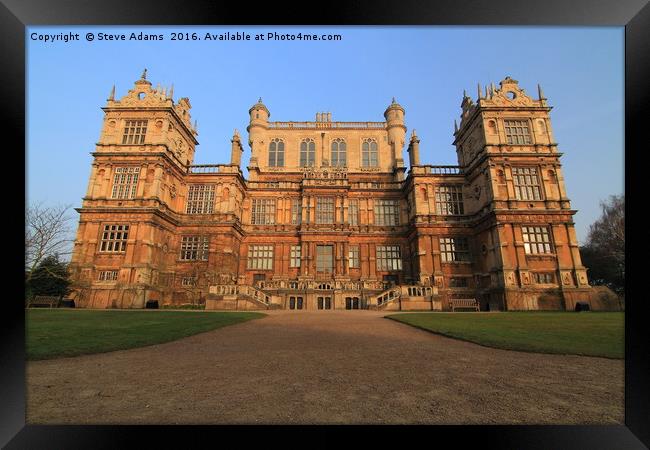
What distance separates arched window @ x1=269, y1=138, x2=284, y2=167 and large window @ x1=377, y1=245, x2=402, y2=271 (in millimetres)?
18158

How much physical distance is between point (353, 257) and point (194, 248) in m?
17.3

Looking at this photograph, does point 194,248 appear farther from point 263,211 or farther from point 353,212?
point 353,212

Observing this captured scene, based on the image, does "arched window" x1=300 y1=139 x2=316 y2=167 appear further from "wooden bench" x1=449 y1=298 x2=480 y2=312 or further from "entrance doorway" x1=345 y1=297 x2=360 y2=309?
"wooden bench" x1=449 y1=298 x2=480 y2=312

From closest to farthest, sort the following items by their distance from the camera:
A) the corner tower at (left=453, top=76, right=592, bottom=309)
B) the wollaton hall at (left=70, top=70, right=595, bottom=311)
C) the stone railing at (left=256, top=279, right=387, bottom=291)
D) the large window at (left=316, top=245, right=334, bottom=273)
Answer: the corner tower at (left=453, top=76, right=592, bottom=309) < the wollaton hall at (left=70, top=70, right=595, bottom=311) < the stone railing at (left=256, top=279, right=387, bottom=291) < the large window at (left=316, top=245, right=334, bottom=273)

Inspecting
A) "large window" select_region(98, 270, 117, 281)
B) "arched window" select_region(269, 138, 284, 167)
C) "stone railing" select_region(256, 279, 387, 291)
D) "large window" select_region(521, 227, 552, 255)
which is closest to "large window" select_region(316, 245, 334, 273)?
"stone railing" select_region(256, 279, 387, 291)

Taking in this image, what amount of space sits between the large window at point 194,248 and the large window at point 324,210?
1244 centimetres

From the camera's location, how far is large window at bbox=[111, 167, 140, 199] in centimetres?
2942

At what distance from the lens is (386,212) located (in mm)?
35875

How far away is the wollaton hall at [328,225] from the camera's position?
26.3m

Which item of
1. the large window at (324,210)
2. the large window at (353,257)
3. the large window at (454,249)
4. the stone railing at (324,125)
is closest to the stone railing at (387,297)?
the large window at (353,257)
